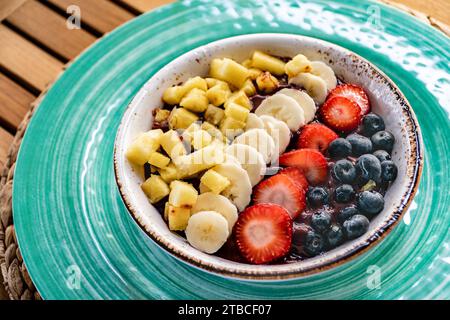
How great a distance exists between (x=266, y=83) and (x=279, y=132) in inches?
6.5

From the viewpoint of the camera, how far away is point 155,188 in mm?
1370

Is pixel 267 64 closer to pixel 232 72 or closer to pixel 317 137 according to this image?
pixel 232 72

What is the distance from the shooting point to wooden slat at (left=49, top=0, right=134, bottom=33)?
74.5 inches

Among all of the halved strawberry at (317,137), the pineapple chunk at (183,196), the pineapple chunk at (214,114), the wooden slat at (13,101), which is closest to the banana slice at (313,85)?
the halved strawberry at (317,137)

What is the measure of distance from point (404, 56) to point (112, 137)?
865 mm

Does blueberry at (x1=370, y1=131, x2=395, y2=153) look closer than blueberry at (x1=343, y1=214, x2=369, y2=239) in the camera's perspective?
No

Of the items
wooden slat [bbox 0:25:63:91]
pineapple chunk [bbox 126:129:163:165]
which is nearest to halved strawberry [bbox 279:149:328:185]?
pineapple chunk [bbox 126:129:163:165]

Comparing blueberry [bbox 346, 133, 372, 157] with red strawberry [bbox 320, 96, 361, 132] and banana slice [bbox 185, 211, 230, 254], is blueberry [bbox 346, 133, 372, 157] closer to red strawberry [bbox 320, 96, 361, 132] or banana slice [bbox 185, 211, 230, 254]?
red strawberry [bbox 320, 96, 361, 132]

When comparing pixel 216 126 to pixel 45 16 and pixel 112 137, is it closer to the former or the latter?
pixel 112 137

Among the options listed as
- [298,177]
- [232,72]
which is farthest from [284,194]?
[232,72]

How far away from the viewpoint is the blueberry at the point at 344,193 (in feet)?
4.28

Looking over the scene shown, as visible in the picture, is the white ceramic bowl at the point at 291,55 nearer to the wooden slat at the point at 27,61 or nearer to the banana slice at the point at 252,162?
the banana slice at the point at 252,162

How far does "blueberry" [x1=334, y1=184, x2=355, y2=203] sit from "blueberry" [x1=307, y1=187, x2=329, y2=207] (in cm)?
3

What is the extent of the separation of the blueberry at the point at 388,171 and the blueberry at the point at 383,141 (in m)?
0.07
